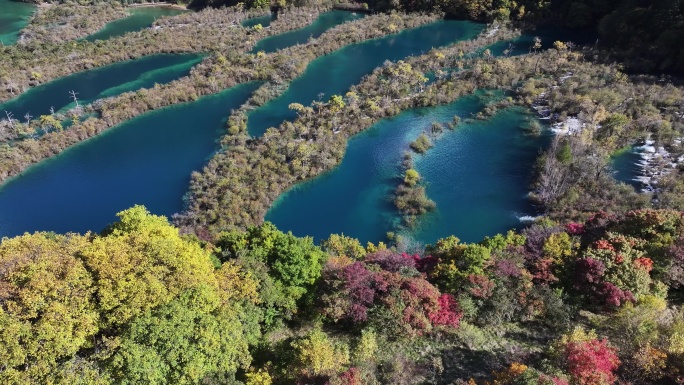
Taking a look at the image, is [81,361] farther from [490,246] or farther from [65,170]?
[65,170]

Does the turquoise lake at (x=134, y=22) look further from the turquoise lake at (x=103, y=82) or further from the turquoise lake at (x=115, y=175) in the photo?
the turquoise lake at (x=115, y=175)

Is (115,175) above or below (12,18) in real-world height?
below

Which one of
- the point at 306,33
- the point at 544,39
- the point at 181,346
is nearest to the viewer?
the point at 181,346

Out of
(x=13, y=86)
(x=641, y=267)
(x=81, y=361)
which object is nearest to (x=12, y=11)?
(x=13, y=86)

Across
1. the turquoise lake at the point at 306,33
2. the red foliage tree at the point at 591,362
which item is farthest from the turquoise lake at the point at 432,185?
the turquoise lake at the point at 306,33

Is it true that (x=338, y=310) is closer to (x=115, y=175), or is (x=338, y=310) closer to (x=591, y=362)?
(x=591, y=362)

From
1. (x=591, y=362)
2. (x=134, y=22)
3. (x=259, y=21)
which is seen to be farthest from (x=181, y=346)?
(x=134, y=22)
